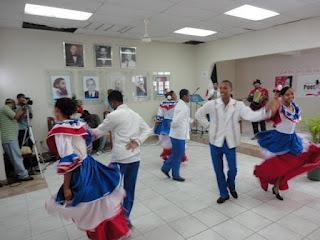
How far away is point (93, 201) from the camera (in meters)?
1.96

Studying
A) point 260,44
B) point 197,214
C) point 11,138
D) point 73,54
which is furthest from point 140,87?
point 197,214

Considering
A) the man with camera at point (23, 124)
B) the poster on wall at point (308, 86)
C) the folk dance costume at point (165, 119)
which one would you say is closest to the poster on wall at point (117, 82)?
the man with camera at point (23, 124)

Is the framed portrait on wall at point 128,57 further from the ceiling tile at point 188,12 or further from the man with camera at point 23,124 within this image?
the man with camera at point 23,124

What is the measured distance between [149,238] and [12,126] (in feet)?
10.2

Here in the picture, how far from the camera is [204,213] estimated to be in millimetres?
2953

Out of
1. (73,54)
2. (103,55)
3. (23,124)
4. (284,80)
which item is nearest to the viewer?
(23,124)

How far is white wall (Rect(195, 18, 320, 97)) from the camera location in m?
5.08

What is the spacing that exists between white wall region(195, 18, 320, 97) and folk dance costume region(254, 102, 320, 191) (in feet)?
9.56

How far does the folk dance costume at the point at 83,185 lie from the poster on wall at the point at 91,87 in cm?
433

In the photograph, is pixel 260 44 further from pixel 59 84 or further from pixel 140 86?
pixel 59 84

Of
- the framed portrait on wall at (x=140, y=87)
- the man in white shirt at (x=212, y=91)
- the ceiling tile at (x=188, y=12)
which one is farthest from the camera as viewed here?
the man in white shirt at (x=212, y=91)

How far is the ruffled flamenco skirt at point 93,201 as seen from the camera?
6.36ft

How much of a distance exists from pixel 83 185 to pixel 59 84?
178 inches

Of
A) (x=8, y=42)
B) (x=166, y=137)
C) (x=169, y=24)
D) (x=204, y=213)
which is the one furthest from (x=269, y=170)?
(x=8, y=42)
